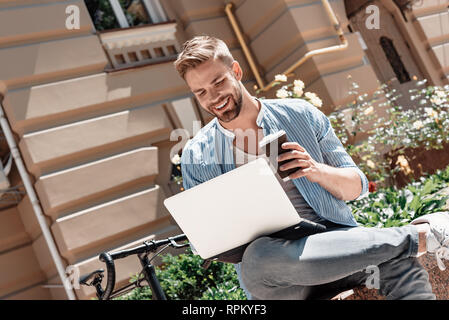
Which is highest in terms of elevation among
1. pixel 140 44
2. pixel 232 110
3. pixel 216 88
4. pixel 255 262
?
pixel 140 44

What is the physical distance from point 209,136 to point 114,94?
3.44 m

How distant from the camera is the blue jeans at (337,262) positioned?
5.82 ft

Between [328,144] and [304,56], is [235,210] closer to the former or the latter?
[328,144]

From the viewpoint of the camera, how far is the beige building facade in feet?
17.0

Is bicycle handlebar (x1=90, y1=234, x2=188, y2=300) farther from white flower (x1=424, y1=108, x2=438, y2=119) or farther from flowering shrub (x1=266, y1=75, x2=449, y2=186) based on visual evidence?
white flower (x1=424, y1=108, x2=438, y2=119)

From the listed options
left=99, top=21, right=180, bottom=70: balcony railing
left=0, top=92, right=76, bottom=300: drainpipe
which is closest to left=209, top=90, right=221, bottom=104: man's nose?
left=0, top=92, right=76, bottom=300: drainpipe

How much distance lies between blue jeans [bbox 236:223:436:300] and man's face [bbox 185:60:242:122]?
0.64 meters

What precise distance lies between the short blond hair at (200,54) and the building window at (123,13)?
4.13 m

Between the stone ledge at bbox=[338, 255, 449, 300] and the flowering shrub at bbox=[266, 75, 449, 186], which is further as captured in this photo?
the flowering shrub at bbox=[266, 75, 449, 186]

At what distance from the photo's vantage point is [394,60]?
743cm

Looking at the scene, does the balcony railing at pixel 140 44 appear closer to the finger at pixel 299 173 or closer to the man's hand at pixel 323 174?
the man's hand at pixel 323 174

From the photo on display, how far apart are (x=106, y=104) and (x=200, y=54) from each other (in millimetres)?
3558

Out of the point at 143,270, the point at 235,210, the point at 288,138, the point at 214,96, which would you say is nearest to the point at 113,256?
the point at 143,270

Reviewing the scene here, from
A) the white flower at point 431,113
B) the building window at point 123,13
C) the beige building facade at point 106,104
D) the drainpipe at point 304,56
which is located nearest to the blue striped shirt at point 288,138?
the beige building facade at point 106,104
